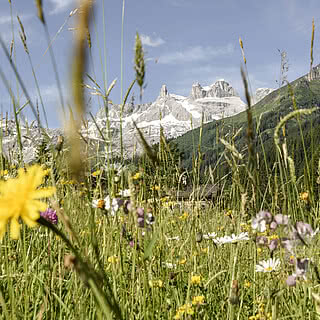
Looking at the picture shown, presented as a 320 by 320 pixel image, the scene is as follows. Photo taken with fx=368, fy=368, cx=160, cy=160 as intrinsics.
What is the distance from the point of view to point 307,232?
100 cm

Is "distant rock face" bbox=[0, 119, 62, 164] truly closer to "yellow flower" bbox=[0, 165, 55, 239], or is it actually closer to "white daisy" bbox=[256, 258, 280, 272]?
"yellow flower" bbox=[0, 165, 55, 239]

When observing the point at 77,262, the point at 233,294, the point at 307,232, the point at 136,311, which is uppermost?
the point at 77,262

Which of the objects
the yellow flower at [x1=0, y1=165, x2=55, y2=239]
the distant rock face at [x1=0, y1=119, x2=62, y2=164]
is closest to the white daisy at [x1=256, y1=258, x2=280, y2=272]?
the distant rock face at [x1=0, y1=119, x2=62, y2=164]

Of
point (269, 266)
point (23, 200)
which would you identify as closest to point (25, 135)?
point (269, 266)

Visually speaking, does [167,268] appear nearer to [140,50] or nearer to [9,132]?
[140,50]

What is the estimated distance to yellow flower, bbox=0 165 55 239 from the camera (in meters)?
0.41

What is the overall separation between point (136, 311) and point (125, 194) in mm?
513

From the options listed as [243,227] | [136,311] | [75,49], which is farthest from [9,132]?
[75,49]

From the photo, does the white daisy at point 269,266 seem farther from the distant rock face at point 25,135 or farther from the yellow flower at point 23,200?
the yellow flower at point 23,200

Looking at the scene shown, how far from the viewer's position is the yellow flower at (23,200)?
0.41 meters

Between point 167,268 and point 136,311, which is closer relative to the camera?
point 136,311

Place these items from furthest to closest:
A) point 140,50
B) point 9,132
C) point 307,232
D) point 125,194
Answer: point 9,132 < point 125,194 < point 307,232 < point 140,50

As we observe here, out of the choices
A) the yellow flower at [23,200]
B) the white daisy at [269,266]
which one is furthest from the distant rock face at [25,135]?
the white daisy at [269,266]

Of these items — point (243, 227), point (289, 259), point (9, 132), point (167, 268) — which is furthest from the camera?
point (243, 227)
